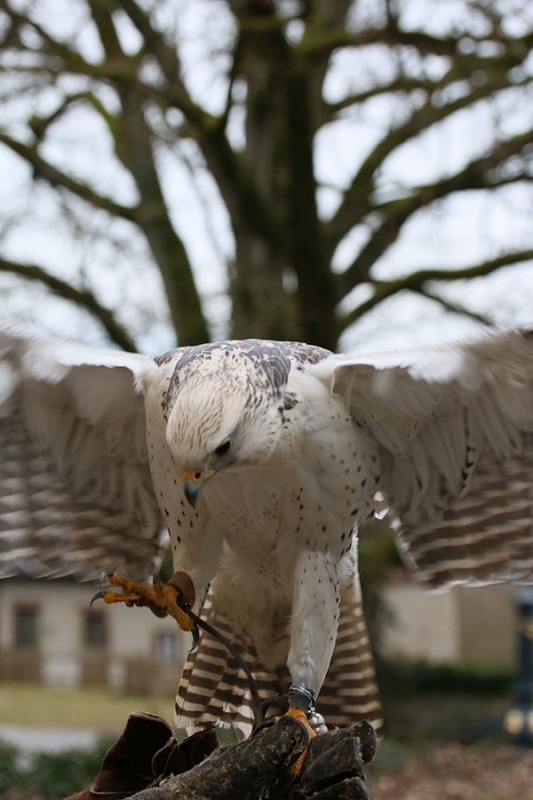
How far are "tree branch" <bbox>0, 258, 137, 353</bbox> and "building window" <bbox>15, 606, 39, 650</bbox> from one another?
11151 millimetres

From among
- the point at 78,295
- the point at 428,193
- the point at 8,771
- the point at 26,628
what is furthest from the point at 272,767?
the point at 26,628

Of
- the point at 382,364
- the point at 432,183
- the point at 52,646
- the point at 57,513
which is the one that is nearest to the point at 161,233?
the point at 432,183

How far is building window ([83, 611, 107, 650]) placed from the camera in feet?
58.6

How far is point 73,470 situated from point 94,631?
1618 centimetres

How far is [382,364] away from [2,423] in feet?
4.10

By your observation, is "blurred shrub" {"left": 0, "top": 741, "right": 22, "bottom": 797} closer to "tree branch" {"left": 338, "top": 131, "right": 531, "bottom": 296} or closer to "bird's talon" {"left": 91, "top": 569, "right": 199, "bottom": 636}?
"tree branch" {"left": 338, "top": 131, "right": 531, "bottom": 296}

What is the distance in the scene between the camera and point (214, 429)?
77.7 inches

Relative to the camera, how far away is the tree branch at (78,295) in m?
8.08

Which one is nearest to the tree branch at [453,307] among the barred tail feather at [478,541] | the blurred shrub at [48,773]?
the blurred shrub at [48,773]

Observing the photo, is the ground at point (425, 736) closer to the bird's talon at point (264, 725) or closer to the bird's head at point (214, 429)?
the bird's talon at point (264, 725)

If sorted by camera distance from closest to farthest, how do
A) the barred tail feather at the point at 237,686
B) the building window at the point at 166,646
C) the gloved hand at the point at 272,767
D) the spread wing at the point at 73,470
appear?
the gloved hand at the point at 272,767 → the spread wing at the point at 73,470 → the barred tail feather at the point at 237,686 → the building window at the point at 166,646

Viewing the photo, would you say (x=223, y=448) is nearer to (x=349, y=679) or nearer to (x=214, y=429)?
(x=214, y=429)

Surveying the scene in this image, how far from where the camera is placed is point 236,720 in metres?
2.78

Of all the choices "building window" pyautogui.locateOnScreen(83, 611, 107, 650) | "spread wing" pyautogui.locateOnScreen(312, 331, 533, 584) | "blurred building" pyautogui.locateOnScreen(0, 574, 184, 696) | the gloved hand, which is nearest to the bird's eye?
"spread wing" pyautogui.locateOnScreen(312, 331, 533, 584)
